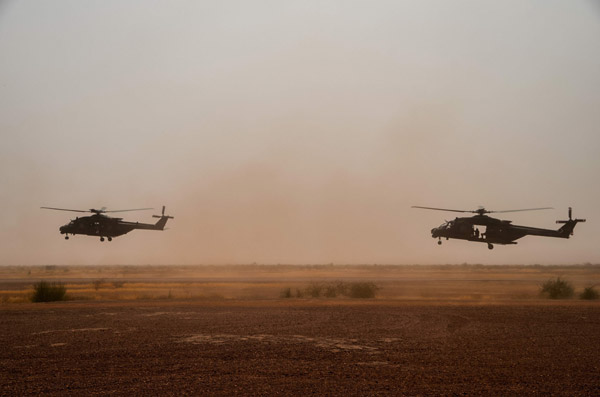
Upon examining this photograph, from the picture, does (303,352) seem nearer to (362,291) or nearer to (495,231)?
(495,231)

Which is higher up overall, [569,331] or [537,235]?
[537,235]

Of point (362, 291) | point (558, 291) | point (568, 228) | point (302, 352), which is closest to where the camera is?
point (302, 352)

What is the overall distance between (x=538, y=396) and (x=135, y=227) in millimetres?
36503

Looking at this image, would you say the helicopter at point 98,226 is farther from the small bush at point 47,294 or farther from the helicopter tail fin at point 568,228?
the helicopter tail fin at point 568,228

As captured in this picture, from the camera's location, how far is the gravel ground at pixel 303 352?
13703 millimetres

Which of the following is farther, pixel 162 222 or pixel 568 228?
pixel 162 222

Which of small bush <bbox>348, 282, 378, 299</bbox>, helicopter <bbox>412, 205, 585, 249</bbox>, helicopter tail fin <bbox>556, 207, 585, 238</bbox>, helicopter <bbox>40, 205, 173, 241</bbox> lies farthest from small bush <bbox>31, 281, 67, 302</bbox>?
helicopter tail fin <bbox>556, 207, 585, 238</bbox>

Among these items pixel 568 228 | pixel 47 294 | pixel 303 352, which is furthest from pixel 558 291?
pixel 47 294

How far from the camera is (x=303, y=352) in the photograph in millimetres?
18391

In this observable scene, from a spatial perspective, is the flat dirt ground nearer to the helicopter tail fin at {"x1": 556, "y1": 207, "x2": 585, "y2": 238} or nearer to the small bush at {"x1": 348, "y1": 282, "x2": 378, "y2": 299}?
the helicopter tail fin at {"x1": 556, "y1": 207, "x2": 585, "y2": 238}

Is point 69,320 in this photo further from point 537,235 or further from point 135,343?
point 537,235

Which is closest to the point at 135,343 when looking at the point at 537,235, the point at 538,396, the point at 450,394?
the point at 450,394

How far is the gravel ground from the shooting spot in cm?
1370

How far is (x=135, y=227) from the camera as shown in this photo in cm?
4353
